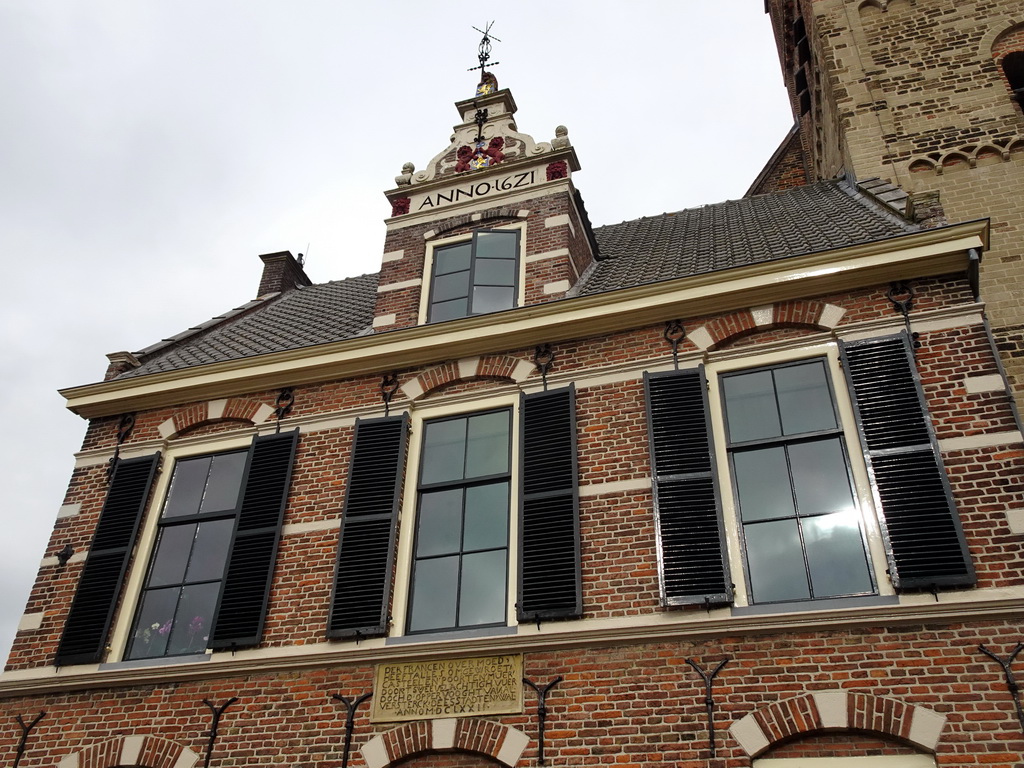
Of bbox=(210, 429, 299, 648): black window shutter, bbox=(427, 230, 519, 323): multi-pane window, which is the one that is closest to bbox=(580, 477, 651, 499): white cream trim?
bbox=(427, 230, 519, 323): multi-pane window

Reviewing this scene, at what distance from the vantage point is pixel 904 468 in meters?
7.70

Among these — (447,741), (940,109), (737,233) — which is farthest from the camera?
(940,109)

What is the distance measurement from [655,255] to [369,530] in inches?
230

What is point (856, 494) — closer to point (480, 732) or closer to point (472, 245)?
point (480, 732)

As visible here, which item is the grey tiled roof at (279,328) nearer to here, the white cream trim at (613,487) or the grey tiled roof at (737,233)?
the grey tiled roof at (737,233)

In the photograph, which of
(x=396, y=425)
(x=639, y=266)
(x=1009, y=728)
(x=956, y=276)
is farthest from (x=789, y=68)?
(x=1009, y=728)

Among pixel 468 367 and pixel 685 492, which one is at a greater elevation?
pixel 468 367

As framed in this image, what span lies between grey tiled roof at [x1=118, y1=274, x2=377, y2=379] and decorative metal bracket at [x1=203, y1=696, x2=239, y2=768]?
4.25 metres

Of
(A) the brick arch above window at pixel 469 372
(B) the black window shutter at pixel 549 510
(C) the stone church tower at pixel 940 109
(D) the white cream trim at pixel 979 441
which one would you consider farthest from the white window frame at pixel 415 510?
(C) the stone church tower at pixel 940 109

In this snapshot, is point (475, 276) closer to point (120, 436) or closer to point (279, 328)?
point (279, 328)

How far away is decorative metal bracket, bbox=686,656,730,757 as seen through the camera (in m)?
6.97

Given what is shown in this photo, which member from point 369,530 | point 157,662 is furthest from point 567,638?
point 157,662

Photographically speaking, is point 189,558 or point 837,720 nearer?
point 837,720

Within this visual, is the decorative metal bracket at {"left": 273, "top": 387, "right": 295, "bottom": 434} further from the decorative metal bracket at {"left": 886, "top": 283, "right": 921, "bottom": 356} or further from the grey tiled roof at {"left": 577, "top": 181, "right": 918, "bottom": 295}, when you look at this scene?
the decorative metal bracket at {"left": 886, "top": 283, "right": 921, "bottom": 356}
